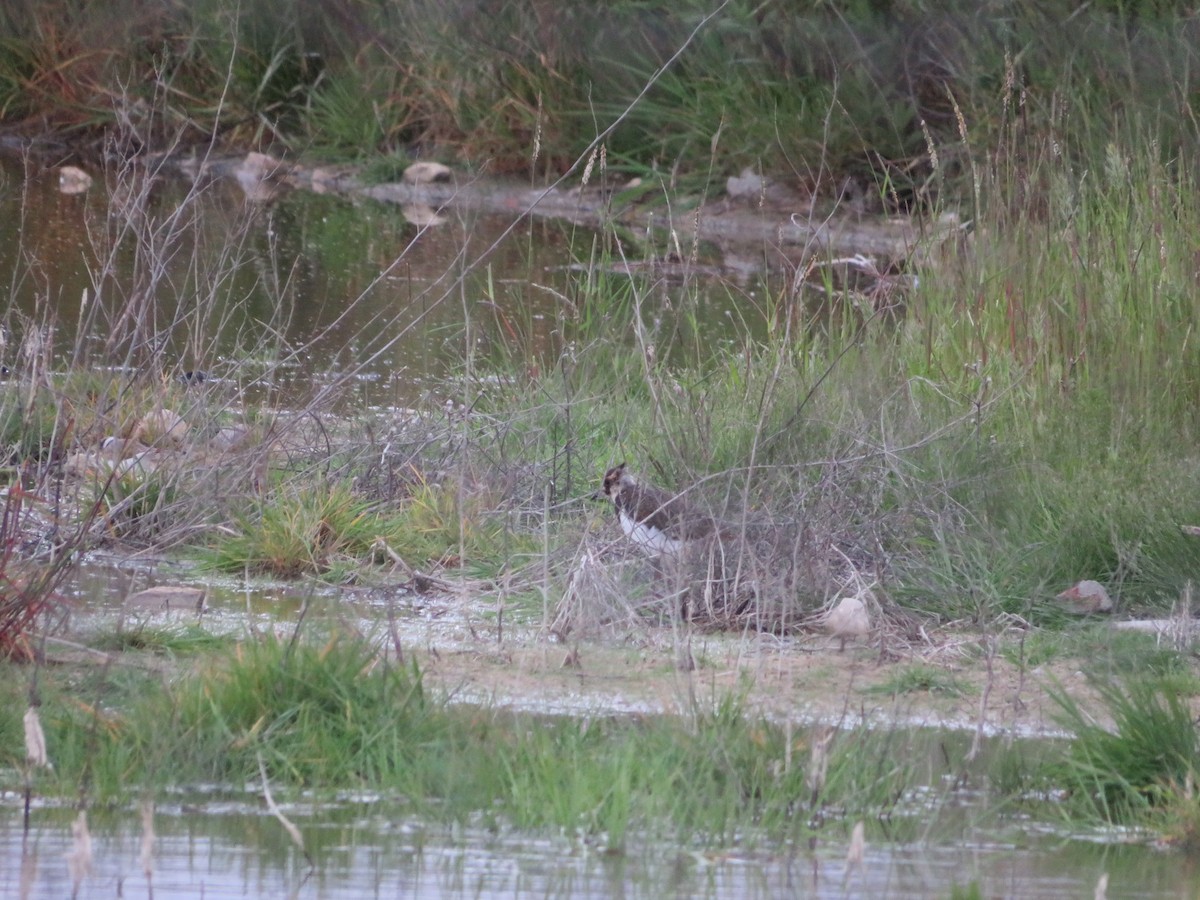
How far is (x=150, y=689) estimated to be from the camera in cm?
390

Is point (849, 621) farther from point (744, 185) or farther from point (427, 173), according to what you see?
point (427, 173)

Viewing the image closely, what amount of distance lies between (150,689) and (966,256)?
396 centimetres

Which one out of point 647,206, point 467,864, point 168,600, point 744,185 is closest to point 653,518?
point 168,600

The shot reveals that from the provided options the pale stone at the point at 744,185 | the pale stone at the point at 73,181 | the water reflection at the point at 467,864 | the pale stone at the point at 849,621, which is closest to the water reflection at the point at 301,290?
the pale stone at the point at 73,181

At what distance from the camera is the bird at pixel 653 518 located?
16.1 feet

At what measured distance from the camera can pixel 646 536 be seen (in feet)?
16.3

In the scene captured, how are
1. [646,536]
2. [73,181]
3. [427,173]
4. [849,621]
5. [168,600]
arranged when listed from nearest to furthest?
[849,621], [168,600], [646,536], [73,181], [427,173]

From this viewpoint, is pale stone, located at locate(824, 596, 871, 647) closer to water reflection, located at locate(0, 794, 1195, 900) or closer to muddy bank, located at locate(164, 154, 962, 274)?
water reflection, located at locate(0, 794, 1195, 900)

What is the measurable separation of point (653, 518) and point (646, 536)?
0.17 ft

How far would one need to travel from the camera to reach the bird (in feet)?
16.1

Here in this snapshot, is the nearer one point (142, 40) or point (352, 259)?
point (352, 259)

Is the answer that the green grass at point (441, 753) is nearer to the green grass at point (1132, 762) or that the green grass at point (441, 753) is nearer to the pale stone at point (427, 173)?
the green grass at point (1132, 762)

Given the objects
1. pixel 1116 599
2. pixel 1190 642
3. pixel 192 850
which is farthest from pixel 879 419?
pixel 192 850

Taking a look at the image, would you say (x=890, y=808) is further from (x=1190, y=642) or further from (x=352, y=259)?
(x=352, y=259)
